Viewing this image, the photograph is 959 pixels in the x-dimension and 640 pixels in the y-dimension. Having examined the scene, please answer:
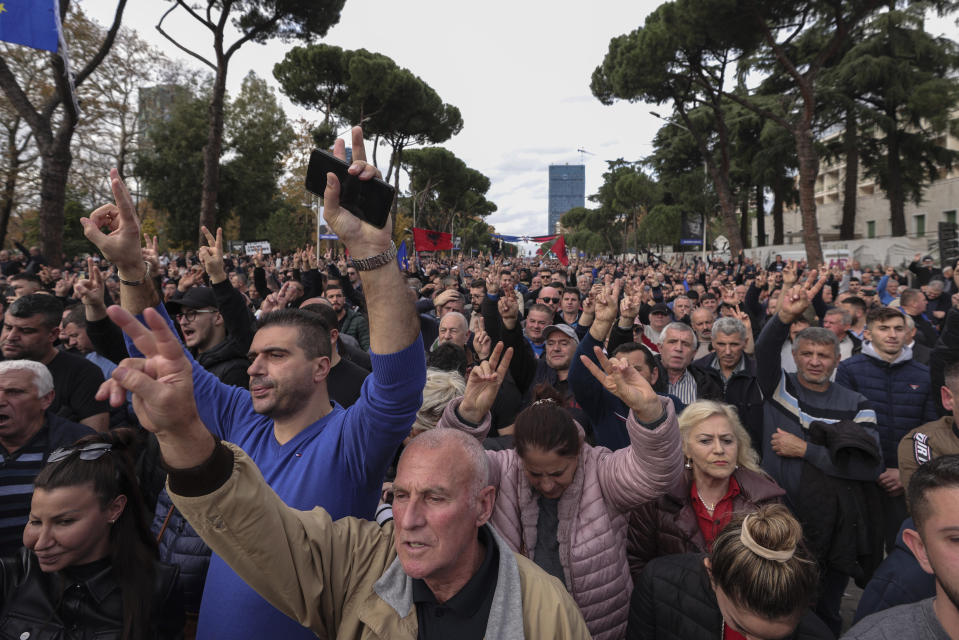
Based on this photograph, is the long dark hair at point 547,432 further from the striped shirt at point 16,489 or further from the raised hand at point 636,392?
the striped shirt at point 16,489

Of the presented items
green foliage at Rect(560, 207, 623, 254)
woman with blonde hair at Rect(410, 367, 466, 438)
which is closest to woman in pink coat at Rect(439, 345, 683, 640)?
woman with blonde hair at Rect(410, 367, 466, 438)

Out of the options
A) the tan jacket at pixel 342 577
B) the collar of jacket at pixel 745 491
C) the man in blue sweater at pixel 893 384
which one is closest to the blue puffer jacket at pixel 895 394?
the man in blue sweater at pixel 893 384

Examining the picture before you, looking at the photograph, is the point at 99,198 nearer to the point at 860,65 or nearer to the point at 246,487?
the point at 246,487

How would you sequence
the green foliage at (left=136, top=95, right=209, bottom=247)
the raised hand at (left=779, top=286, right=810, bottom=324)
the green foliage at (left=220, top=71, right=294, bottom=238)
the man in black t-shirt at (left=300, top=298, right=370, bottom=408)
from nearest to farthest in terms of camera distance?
1. the man in black t-shirt at (left=300, top=298, right=370, bottom=408)
2. the raised hand at (left=779, top=286, right=810, bottom=324)
3. the green foliage at (left=136, top=95, right=209, bottom=247)
4. the green foliage at (left=220, top=71, right=294, bottom=238)

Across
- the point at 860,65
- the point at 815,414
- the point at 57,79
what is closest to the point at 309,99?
the point at 57,79

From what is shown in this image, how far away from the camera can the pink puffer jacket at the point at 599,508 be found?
7.04ft

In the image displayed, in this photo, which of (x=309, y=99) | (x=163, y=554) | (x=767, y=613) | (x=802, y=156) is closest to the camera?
(x=767, y=613)

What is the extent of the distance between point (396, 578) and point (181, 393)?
0.84m

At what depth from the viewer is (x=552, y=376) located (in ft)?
14.3

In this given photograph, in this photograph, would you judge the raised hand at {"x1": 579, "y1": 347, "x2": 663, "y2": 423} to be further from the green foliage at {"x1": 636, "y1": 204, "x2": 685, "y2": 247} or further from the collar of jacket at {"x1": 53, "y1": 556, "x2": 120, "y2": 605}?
the green foliage at {"x1": 636, "y1": 204, "x2": 685, "y2": 247}

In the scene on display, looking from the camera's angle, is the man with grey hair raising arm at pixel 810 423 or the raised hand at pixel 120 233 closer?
the raised hand at pixel 120 233

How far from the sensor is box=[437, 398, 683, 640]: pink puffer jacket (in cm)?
215

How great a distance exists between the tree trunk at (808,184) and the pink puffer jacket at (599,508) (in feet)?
58.3

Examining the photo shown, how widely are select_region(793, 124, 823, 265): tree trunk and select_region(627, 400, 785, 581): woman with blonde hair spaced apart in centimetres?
1710
